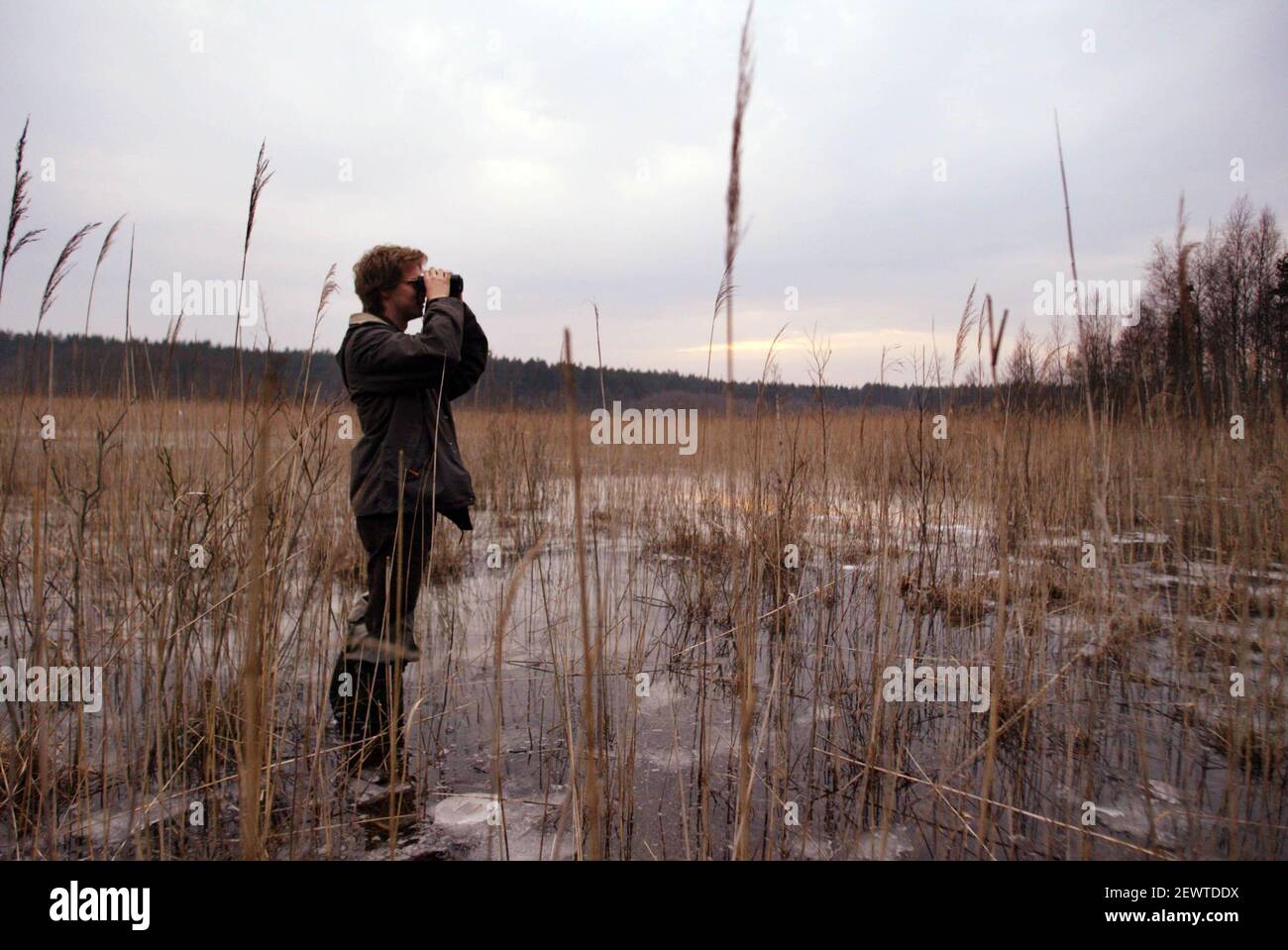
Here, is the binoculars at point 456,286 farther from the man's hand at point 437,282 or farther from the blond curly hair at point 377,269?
the blond curly hair at point 377,269

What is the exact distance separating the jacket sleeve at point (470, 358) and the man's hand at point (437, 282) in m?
0.10

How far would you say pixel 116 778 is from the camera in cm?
169

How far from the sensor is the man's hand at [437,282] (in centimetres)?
221

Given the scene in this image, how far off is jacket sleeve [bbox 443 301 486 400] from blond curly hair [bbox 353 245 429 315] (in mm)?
307

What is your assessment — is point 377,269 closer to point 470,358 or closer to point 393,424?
point 470,358

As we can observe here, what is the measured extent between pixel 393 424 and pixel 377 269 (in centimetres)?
62

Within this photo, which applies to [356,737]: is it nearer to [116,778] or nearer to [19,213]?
[116,778]

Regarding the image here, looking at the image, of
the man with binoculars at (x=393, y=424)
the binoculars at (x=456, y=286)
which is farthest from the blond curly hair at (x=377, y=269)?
the binoculars at (x=456, y=286)

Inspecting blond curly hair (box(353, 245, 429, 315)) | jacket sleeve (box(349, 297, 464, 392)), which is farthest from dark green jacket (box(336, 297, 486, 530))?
blond curly hair (box(353, 245, 429, 315))
